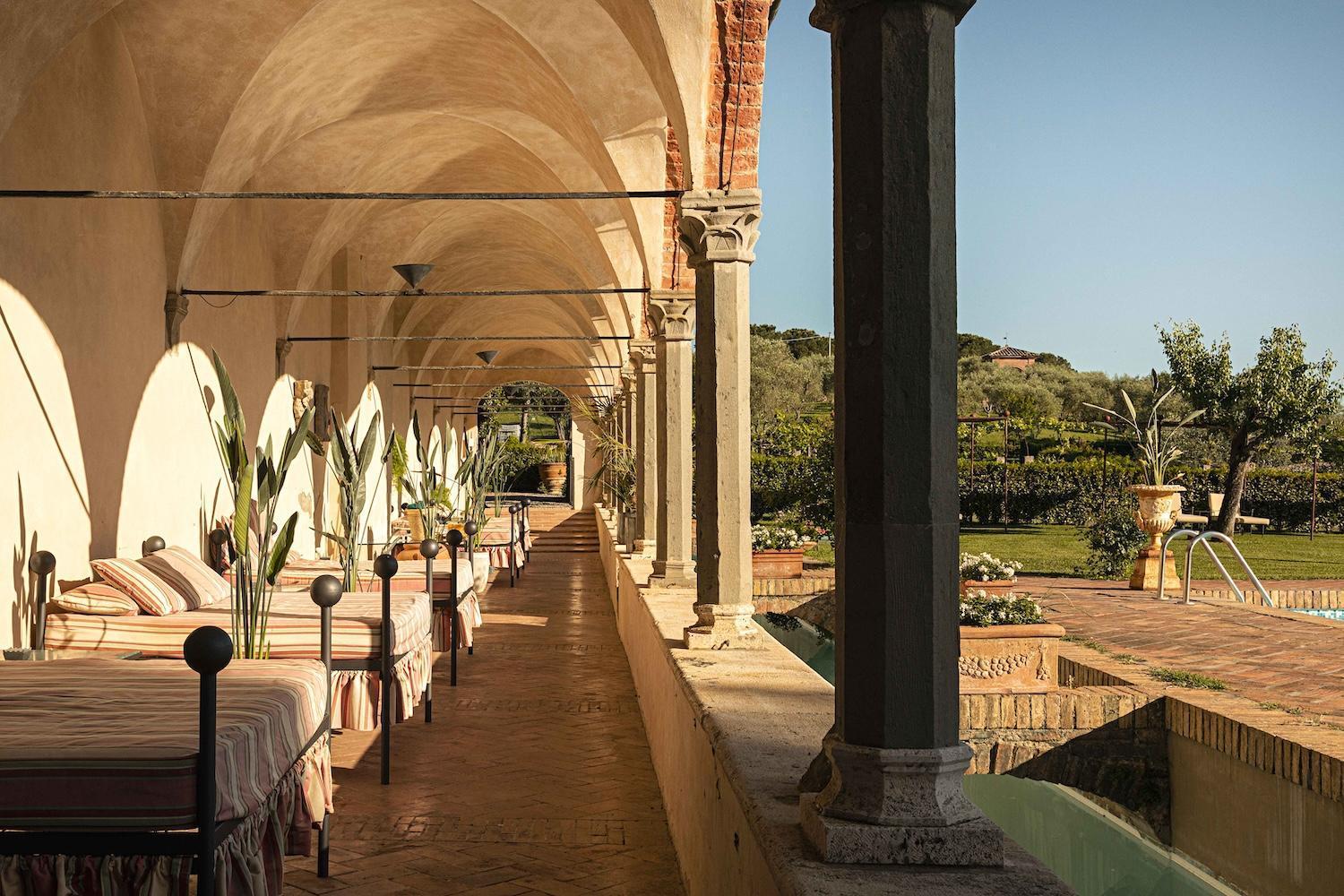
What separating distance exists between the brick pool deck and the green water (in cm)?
98

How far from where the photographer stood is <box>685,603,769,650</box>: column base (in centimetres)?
538

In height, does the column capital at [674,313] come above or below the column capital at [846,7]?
above

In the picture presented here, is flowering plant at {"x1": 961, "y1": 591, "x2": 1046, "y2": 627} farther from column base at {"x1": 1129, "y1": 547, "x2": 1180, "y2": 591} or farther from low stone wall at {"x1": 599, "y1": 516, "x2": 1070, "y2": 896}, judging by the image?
column base at {"x1": 1129, "y1": 547, "x2": 1180, "y2": 591}

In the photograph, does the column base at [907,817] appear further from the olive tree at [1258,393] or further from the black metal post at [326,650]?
the olive tree at [1258,393]

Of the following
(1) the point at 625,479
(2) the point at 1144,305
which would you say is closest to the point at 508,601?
(1) the point at 625,479

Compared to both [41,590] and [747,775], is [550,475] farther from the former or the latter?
[747,775]

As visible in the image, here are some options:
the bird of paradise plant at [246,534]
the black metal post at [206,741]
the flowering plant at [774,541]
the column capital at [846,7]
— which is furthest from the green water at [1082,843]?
the flowering plant at [774,541]

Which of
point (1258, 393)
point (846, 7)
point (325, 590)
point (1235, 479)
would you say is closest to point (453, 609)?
point (325, 590)

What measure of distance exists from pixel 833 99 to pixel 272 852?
8.44 ft

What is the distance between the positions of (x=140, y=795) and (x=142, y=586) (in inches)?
140

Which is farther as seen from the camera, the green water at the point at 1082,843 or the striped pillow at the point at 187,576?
the striped pillow at the point at 187,576

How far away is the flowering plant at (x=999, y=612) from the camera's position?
7391 millimetres

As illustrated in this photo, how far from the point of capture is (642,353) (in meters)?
11.9

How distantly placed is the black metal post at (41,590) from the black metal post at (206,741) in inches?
137
